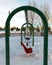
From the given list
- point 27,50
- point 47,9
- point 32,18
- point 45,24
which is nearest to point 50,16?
point 47,9

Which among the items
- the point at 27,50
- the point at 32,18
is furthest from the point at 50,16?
the point at 27,50

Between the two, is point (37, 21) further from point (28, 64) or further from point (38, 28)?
point (28, 64)

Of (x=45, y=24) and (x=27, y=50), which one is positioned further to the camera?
(x=27, y=50)

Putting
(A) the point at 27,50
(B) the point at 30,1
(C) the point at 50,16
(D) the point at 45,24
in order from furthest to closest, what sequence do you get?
(C) the point at 50,16 < (B) the point at 30,1 < (A) the point at 27,50 < (D) the point at 45,24

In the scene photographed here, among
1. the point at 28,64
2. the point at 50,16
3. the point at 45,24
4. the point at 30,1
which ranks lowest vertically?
the point at 28,64

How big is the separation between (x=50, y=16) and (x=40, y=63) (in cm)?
2307

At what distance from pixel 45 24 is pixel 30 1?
22.5 meters

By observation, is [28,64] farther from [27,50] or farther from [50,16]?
[50,16]

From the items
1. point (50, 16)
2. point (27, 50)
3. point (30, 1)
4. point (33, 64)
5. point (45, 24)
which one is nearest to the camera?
point (45, 24)

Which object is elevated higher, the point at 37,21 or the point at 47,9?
the point at 47,9

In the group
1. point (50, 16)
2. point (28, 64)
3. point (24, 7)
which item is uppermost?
point (50, 16)

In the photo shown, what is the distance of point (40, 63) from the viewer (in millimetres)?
5348

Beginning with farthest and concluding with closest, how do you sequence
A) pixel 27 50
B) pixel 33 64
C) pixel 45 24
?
1. pixel 27 50
2. pixel 33 64
3. pixel 45 24

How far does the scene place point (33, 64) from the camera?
17.3 feet
